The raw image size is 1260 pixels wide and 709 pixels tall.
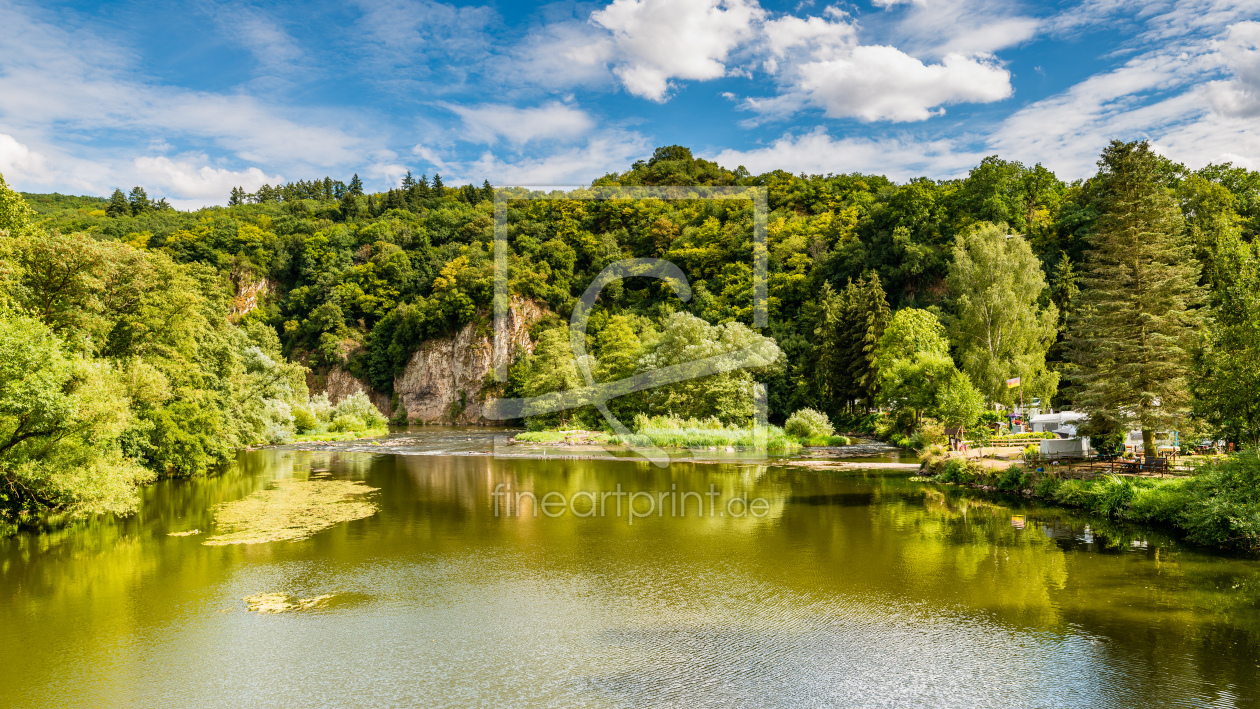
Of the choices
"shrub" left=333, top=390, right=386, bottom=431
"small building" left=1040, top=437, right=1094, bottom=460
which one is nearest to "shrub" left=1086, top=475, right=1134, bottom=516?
"small building" left=1040, top=437, right=1094, bottom=460

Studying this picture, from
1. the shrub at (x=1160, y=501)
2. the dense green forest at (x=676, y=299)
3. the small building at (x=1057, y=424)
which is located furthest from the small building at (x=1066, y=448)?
the shrub at (x=1160, y=501)

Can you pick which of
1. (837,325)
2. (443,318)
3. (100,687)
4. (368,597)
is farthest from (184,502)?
(443,318)

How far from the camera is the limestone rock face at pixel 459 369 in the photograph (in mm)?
80250

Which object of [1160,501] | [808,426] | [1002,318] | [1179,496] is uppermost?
[1002,318]

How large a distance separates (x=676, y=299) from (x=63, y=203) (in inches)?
4197

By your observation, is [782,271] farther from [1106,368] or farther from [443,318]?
[1106,368]

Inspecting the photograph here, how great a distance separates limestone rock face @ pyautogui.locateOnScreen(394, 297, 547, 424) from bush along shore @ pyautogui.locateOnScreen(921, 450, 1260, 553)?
62229 mm

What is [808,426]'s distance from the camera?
45.6 m

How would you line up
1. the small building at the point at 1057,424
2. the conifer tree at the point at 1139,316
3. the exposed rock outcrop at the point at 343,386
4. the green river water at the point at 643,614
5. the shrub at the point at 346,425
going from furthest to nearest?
the exposed rock outcrop at the point at 343,386
the shrub at the point at 346,425
the small building at the point at 1057,424
the conifer tree at the point at 1139,316
the green river water at the point at 643,614

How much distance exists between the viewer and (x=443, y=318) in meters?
81.6

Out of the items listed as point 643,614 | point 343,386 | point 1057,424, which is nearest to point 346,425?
point 343,386

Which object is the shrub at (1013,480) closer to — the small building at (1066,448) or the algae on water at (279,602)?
the small building at (1066,448)

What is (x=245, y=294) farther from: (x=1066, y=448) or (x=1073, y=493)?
(x=1073, y=493)

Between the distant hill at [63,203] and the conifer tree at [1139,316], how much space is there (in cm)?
11613
